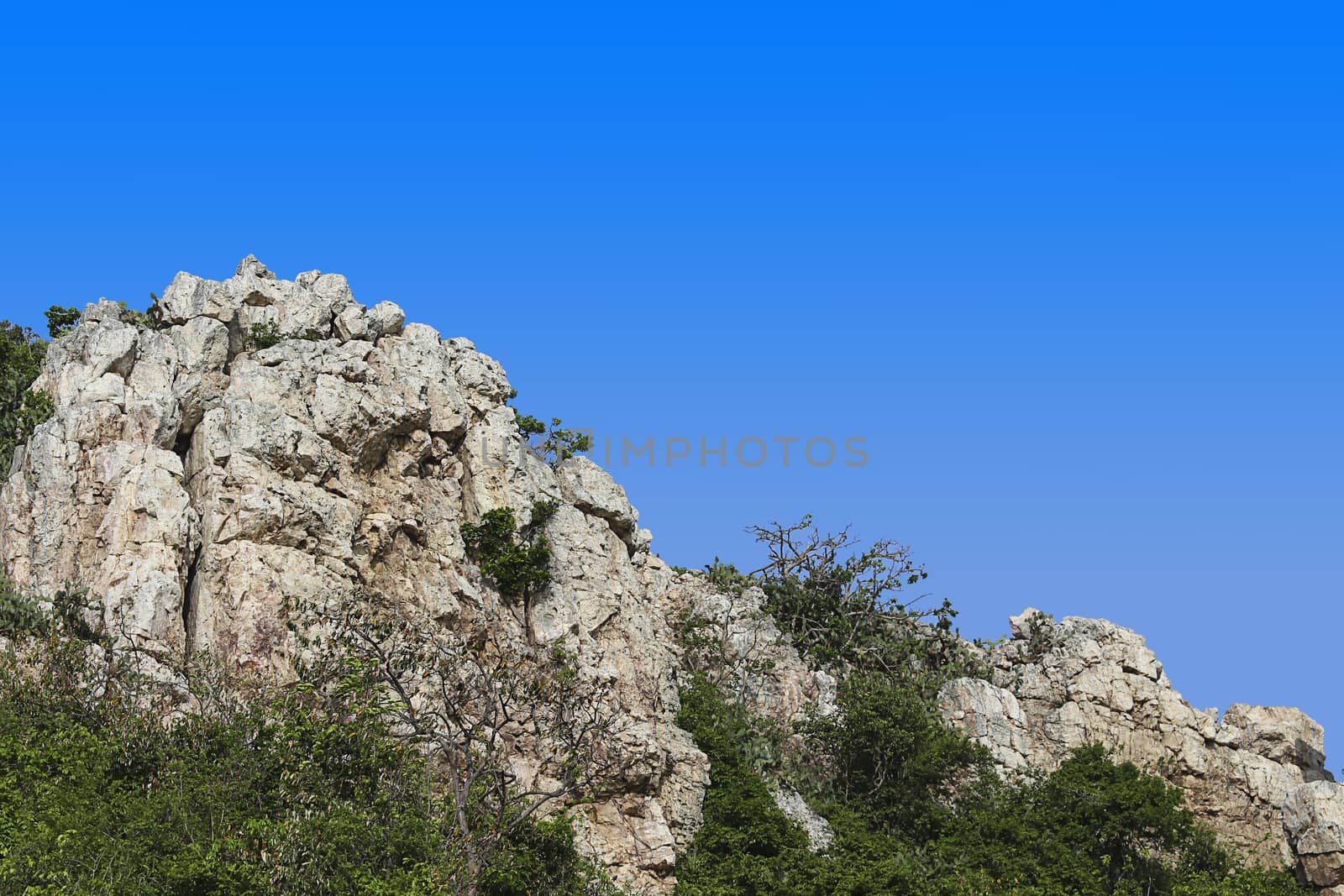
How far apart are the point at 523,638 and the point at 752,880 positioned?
9.29 metres

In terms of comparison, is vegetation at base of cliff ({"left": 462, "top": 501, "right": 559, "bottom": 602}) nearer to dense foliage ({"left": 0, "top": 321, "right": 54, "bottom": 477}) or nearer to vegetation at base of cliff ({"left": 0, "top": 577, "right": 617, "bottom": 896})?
vegetation at base of cliff ({"left": 0, "top": 577, "right": 617, "bottom": 896})

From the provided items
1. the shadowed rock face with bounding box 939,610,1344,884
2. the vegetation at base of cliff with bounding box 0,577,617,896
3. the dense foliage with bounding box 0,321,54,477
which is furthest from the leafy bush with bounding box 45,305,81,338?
the shadowed rock face with bounding box 939,610,1344,884

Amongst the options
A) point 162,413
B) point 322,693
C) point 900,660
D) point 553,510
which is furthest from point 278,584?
point 900,660

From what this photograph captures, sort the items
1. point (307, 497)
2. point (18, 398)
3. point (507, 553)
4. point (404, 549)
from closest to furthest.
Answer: point (307, 497), point (404, 549), point (507, 553), point (18, 398)

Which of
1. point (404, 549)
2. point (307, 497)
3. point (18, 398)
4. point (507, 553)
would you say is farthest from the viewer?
point (18, 398)

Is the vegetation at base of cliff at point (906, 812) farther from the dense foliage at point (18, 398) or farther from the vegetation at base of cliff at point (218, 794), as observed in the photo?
the dense foliage at point (18, 398)

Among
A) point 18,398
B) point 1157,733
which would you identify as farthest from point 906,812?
point 18,398

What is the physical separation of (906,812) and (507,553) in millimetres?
14259

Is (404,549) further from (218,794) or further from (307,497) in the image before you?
(218,794)

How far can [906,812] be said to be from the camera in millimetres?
46125

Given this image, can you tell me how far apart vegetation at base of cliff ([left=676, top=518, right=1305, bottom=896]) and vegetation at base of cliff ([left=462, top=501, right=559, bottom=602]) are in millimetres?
6035

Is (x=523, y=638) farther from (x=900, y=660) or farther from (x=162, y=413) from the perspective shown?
(x=900, y=660)

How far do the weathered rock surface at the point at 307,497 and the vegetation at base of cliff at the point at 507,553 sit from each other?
1.58ft

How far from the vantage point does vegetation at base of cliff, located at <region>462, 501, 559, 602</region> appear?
145 feet
